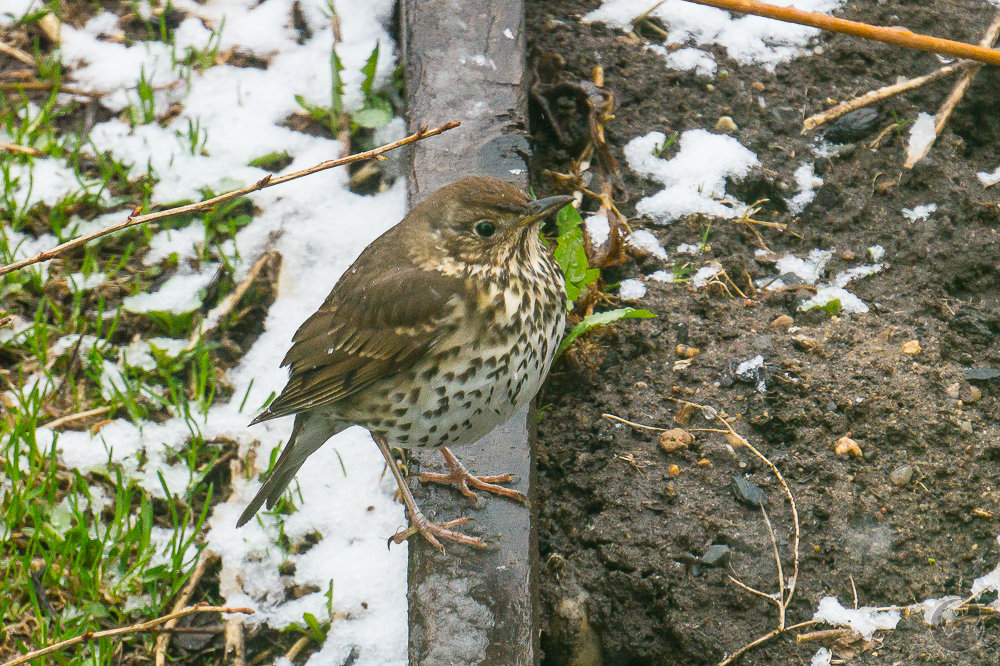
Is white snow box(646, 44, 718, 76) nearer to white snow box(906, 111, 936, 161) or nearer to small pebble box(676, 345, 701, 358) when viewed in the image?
white snow box(906, 111, 936, 161)

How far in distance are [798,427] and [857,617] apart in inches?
21.2

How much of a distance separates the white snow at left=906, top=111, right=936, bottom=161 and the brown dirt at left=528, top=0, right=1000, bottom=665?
0.04 meters

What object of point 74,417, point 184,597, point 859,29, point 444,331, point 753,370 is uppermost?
point 859,29

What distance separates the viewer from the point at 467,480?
2977mm

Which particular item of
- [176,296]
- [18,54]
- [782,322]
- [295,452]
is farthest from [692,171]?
[18,54]

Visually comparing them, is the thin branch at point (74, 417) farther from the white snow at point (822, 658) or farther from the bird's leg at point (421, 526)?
the white snow at point (822, 658)

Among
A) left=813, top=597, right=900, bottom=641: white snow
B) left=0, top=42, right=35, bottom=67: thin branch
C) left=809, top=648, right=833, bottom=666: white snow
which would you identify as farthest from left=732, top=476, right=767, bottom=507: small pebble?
left=0, top=42, right=35, bottom=67: thin branch

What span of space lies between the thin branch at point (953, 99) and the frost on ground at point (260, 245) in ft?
5.57

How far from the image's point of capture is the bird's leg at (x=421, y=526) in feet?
9.05

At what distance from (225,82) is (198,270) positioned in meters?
1.00

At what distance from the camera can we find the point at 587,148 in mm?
3812

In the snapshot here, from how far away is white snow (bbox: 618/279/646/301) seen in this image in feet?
11.1

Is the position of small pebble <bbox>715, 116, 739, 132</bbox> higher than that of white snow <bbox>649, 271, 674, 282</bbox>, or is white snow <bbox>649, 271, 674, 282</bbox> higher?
small pebble <bbox>715, 116, 739, 132</bbox>

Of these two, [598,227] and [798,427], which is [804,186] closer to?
[598,227]
